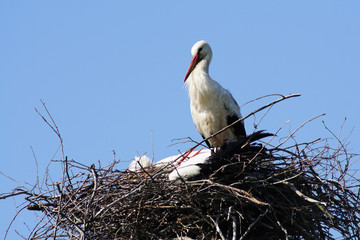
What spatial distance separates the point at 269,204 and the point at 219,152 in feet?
2.31

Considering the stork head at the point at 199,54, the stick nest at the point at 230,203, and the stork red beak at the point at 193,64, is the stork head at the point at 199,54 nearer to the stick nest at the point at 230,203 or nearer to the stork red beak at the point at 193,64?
the stork red beak at the point at 193,64

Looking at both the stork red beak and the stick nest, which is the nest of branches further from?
the stork red beak

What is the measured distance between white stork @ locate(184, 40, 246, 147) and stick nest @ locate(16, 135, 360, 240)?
1.37 meters

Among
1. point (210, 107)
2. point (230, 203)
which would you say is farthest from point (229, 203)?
point (210, 107)

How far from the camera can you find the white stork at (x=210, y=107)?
6230 mm

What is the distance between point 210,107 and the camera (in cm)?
625

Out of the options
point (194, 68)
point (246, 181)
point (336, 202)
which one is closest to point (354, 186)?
point (336, 202)

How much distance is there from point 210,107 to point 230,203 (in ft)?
5.79

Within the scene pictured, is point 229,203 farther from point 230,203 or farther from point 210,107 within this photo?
point 210,107

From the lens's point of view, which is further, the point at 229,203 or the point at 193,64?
the point at 193,64

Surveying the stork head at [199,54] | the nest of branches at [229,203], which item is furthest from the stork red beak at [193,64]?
the nest of branches at [229,203]

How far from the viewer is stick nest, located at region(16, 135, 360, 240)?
14.9 feet

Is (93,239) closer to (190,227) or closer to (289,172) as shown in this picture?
(190,227)

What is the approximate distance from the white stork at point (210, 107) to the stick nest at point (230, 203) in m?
1.37
